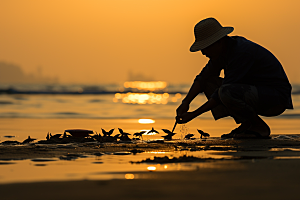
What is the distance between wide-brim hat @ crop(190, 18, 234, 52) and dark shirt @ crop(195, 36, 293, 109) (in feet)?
0.60

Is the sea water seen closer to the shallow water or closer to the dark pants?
the dark pants

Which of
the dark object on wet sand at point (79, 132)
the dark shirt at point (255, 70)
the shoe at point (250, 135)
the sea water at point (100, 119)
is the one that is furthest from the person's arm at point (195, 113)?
the sea water at point (100, 119)

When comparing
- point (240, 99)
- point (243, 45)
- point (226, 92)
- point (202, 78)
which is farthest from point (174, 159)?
point (202, 78)

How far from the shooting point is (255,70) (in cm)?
466

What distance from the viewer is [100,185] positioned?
2525 millimetres

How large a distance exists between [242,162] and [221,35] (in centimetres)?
149

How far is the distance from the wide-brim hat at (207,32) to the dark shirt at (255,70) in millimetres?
182

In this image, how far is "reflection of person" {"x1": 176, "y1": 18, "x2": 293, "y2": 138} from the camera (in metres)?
4.45

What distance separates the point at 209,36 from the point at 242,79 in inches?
25.9

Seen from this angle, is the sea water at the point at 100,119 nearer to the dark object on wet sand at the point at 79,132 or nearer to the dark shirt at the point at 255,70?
the dark object on wet sand at the point at 79,132

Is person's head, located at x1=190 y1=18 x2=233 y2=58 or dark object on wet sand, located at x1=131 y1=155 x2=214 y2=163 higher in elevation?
person's head, located at x1=190 y1=18 x2=233 y2=58

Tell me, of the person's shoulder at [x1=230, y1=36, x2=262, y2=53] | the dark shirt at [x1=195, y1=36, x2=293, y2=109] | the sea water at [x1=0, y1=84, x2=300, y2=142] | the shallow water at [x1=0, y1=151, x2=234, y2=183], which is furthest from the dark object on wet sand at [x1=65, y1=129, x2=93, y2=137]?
the person's shoulder at [x1=230, y1=36, x2=262, y2=53]

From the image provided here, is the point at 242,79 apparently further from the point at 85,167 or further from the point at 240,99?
the point at 85,167

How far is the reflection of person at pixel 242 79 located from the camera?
4.45 m
